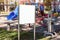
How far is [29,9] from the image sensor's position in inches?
208

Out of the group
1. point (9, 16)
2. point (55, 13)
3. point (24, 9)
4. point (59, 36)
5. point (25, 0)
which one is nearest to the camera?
point (24, 9)

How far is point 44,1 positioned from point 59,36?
294 centimetres

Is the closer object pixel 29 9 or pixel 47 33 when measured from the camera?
pixel 29 9

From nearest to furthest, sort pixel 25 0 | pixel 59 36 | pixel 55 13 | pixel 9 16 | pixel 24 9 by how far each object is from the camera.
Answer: pixel 24 9
pixel 59 36
pixel 9 16
pixel 25 0
pixel 55 13

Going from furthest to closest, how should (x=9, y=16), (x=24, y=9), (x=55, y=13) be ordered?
(x=55, y=13) < (x=9, y=16) < (x=24, y=9)

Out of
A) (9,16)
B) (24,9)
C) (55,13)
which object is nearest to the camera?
(24,9)

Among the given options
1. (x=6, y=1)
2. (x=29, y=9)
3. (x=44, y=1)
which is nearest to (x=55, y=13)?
(x=44, y=1)

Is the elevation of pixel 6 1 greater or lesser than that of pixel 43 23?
greater

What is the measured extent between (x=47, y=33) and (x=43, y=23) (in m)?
1.89

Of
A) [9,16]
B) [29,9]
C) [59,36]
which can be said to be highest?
[29,9]

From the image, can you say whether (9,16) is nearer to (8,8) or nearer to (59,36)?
(8,8)

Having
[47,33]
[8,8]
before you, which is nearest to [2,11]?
[8,8]

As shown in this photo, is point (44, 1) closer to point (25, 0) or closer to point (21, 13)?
point (25, 0)

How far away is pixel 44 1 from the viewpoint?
9.48 meters
